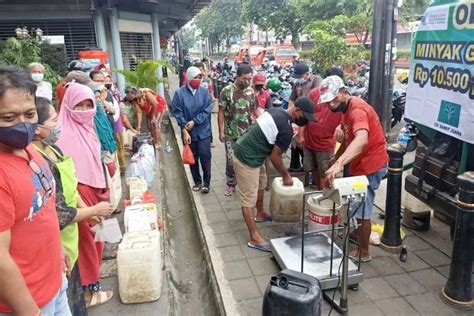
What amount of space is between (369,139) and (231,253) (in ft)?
5.95

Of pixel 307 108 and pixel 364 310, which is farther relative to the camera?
pixel 307 108

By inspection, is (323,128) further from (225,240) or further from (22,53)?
(22,53)

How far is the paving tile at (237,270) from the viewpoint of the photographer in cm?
368

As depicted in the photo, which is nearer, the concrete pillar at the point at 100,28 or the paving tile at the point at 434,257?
the paving tile at the point at 434,257

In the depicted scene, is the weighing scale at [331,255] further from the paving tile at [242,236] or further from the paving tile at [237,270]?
the paving tile at [242,236]

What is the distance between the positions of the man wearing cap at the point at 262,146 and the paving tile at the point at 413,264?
4.34 feet

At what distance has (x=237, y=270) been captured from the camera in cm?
378

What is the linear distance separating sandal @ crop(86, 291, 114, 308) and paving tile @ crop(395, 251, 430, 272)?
8.78 ft

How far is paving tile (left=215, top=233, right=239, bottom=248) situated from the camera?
431 cm

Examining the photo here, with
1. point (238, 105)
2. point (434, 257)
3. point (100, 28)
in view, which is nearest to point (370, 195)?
point (434, 257)

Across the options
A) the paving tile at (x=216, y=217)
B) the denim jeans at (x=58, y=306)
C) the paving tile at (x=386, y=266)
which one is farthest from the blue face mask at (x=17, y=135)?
the paving tile at (x=216, y=217)

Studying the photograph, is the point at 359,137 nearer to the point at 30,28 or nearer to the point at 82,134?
the point at 82,134

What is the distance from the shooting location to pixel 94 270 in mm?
3053

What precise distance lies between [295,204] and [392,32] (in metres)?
4.46
